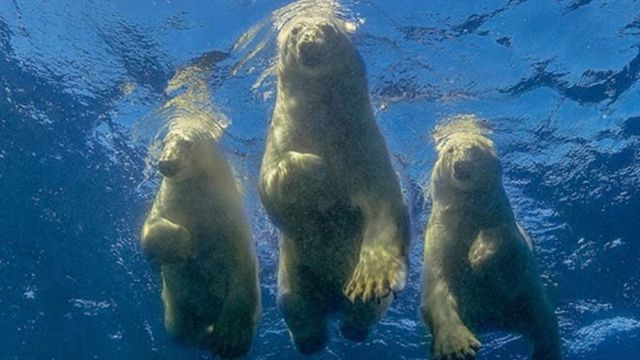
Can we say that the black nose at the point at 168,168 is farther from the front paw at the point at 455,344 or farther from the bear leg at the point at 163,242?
the front paw at the point at 455,344

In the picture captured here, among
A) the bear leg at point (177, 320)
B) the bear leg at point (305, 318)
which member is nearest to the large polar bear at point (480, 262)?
the bear leg at point (305, 318)

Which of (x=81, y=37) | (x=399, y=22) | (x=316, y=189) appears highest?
(x=81, y=37)

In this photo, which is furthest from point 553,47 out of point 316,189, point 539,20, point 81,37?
point 81,37

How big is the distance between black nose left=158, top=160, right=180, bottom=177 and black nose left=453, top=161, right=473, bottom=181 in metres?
2.89

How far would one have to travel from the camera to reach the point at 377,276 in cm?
523

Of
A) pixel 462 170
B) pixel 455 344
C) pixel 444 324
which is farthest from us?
pixel 462 170

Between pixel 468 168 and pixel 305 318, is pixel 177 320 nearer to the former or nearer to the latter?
pixel 305 318

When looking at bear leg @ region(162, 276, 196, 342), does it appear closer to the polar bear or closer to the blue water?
the polar bear

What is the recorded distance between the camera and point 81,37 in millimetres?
10273

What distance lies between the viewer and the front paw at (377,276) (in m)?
5.15

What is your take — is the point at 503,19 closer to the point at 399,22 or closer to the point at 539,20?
the point at 539,20

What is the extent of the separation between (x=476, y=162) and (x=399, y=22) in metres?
2.65

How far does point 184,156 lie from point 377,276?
2.81m

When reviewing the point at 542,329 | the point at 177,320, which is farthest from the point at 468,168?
the point at 177,320
